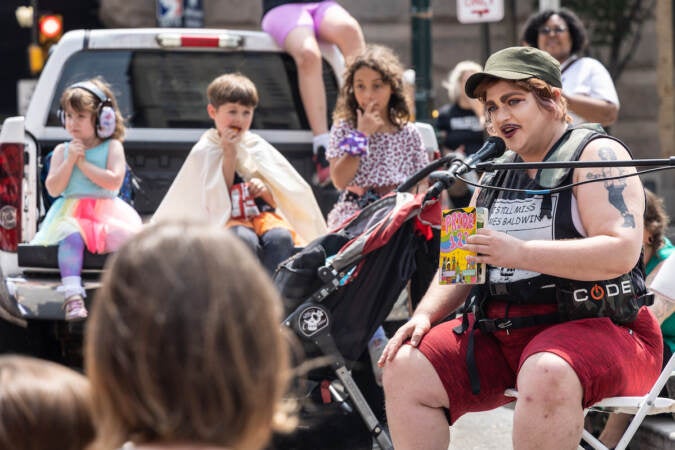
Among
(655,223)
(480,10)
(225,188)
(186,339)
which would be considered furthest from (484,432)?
(480,10)

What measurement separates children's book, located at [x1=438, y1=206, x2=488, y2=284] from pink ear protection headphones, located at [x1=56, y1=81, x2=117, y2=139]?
2.56m

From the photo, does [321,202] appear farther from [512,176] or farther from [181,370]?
[181,370]

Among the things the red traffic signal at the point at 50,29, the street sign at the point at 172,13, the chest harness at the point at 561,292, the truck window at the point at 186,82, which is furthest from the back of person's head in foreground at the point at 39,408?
the red traffic signal at the point at 50,29

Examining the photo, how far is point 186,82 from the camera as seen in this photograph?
21.2 ft

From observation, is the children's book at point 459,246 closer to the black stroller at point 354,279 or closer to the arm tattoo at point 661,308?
the black stroller at point 354,279

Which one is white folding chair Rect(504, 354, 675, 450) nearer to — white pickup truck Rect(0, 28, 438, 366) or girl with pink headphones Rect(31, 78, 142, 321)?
girl with pink headphones Rect(31, 78, 142, 321)

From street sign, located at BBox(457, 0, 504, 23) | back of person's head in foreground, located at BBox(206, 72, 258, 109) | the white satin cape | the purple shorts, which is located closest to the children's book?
the white satin cape

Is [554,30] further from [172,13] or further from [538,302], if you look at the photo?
[172,13]

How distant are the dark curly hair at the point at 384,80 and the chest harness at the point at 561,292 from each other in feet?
6.50

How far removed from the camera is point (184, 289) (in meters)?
1.68

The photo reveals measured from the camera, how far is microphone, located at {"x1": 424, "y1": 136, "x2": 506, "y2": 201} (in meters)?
3.50

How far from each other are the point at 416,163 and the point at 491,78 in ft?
6.48

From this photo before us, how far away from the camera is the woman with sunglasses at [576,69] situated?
5.80 m

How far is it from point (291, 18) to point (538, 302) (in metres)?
3.28
